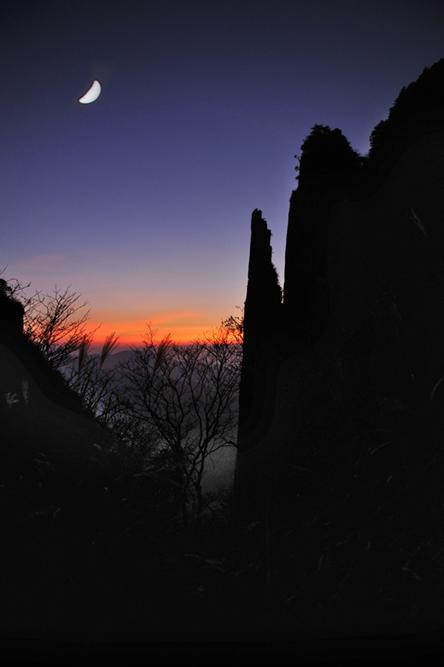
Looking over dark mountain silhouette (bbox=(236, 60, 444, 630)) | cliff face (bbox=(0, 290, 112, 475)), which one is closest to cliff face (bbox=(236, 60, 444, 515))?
dark mountain silhouette (bbox=(236, 60, 444, 630))

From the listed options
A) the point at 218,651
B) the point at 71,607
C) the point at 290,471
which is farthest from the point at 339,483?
the point at 218,651

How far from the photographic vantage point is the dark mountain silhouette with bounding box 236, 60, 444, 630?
8.58 metres

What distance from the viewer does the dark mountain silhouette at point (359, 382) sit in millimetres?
8578

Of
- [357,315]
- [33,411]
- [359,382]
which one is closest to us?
[359,382]

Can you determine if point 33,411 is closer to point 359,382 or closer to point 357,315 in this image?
point 359,382

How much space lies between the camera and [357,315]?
12938mm

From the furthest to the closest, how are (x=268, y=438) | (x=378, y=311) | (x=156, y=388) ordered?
(x=156, y=388)
(x=268, y=438)
(x=378, y=311)

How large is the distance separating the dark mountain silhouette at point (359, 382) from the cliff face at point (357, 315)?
4 cm

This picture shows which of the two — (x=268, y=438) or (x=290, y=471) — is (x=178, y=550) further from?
(x=268, y=438)

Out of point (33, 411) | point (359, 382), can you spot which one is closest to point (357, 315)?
point (359, 382)

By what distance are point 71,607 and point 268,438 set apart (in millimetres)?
10425

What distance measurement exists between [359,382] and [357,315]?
1827 mm

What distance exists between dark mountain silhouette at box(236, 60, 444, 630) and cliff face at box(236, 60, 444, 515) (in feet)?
0.12

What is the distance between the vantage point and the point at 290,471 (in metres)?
12.4
